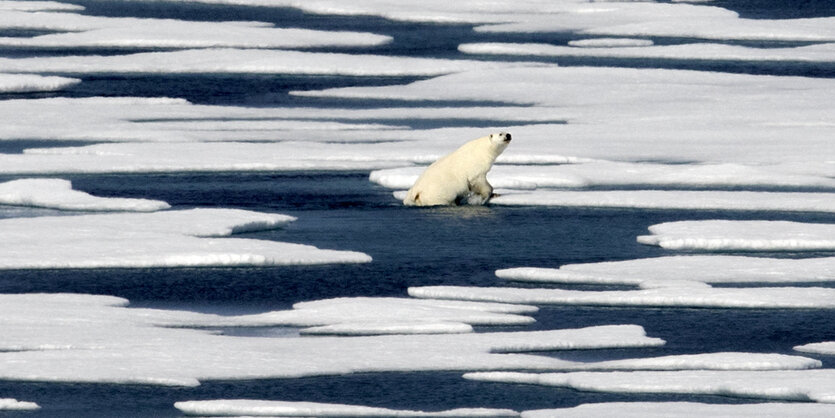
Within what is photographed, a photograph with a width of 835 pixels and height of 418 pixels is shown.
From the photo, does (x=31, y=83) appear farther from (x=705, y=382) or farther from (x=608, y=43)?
(x=705, y=382)

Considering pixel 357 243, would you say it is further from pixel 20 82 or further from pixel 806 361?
pixel 20 82

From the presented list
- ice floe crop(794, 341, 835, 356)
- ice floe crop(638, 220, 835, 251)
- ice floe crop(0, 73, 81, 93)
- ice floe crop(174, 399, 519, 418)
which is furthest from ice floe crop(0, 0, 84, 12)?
ice floe crop(174, 399, 519, 418)

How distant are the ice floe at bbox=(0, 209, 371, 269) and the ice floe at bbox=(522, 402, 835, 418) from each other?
3209mm

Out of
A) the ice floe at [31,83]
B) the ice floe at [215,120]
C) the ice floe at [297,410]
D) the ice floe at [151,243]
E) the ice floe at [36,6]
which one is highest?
the ice floe at [297,410]

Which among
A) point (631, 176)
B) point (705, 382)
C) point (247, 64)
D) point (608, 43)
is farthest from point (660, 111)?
point (705, 382)

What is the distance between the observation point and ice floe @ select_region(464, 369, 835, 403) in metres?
6.35

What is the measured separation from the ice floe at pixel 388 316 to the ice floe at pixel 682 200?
3.08m

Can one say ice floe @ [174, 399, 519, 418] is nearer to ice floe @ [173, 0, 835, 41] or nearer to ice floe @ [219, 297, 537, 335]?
ice floe @ [219, 297, 537, 335]

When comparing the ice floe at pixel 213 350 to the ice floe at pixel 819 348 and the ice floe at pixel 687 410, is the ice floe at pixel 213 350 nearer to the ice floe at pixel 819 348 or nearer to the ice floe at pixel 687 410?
the ice floe at pixel 819 348

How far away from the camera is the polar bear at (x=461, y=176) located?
10.9 meters

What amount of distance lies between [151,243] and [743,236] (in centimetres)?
305

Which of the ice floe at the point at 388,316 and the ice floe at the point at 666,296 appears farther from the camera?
the ice floe at the point at 666,296

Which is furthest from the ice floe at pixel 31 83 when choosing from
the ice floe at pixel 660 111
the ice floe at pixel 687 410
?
the ice floe at pixel 687 410

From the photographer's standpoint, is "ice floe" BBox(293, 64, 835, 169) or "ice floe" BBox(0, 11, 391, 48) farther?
"ice floe" BBox(0, 11, 391, 48)
